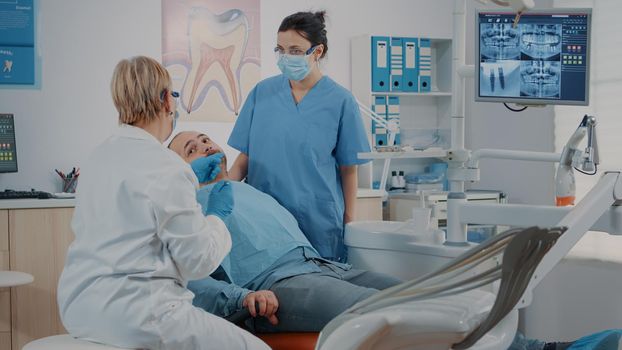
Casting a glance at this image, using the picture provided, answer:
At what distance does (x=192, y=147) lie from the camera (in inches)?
104

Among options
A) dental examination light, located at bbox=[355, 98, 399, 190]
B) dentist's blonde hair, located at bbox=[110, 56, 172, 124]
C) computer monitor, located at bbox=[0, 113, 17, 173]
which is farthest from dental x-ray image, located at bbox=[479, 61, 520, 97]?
computer monitor, located at bbox=[0, 113, 17, 173]

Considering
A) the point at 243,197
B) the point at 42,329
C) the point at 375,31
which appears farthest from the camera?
the point at 375,31

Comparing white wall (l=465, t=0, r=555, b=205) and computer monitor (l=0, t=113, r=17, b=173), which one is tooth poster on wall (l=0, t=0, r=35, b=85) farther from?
white wall (l=465, t=0, r=555, b=205)

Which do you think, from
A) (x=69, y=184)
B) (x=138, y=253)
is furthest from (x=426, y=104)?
(x=138, y=253)

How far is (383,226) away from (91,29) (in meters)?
2.24

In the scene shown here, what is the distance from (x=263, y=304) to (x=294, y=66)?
1.08 metres

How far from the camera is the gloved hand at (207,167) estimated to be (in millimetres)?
2537

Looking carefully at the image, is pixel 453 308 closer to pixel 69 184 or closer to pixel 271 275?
pixel 271 275

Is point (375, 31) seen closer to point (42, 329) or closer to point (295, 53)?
point (295, 53)

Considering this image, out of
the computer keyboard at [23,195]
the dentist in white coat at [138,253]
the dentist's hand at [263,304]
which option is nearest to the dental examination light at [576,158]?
the dentist's hand at [263,304]

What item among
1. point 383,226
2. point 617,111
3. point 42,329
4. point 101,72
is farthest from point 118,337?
point 617,111

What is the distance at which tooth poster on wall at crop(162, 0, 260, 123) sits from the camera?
14.0 feet

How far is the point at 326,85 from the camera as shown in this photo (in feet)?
9.69

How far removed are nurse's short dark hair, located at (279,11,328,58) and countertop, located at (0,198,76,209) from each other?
4.55 feet
